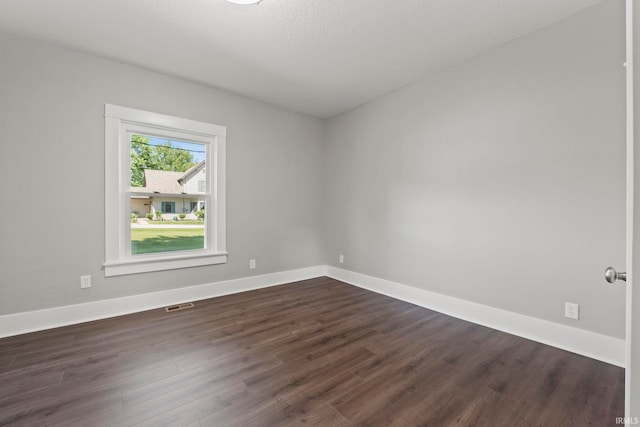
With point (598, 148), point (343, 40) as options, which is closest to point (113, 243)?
point (343, 40)

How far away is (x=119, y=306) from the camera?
2.82 m

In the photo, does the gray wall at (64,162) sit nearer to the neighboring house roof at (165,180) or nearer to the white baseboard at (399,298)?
the white baseboard at (399,298)

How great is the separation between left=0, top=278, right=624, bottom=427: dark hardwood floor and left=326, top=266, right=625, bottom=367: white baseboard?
0.10 meters

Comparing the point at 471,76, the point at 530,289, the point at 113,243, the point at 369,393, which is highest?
the point at 471,76

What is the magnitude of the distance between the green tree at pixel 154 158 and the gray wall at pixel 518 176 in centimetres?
261

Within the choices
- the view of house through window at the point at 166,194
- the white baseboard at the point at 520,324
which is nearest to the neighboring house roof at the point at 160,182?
the view of house through window at the point at 166,194

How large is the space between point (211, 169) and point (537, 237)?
12.0 feet

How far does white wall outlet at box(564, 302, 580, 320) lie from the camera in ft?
6.95

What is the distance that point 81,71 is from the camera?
2637 mm

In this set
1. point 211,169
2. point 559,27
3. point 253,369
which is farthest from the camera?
point 211,169

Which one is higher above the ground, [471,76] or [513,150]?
[471,76]

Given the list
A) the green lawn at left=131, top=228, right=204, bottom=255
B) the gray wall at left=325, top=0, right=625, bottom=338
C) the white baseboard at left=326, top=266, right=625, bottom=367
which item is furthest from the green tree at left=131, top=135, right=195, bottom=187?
the white baseboard at left=326, top=266, right=625, bottom=367

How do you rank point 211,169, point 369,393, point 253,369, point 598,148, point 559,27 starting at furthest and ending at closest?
point 211,169, point 559,27, point 598,148, point 253,369, point 369,393

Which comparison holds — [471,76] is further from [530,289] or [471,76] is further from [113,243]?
[113,243]
